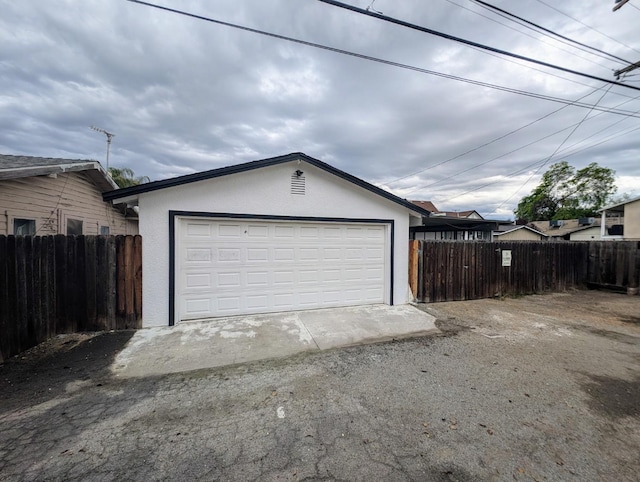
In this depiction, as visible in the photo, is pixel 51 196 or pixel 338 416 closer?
pixel 338 416

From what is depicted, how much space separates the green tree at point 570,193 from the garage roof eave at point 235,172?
43318 millimetres

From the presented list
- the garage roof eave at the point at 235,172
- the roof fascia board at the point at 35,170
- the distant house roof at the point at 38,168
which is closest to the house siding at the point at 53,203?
the distant house roof at the point at 38,168

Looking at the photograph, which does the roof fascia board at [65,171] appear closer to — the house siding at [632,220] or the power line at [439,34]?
the power line at [439,34]

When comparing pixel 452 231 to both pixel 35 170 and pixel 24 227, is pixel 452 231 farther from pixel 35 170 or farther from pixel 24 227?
pixel 24 227

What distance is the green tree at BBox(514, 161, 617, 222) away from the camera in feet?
119

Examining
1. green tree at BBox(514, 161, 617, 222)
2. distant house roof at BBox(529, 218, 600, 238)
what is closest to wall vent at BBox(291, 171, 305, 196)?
distant house roof at BBox(529, 218, 600, 238)

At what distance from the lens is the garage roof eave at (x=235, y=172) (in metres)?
5.07

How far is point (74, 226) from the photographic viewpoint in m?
7.77

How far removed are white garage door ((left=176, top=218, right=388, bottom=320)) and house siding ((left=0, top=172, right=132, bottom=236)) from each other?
3858 millimetres

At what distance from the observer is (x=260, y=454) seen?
2180mm

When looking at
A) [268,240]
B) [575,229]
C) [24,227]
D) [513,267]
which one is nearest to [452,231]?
[513,267]

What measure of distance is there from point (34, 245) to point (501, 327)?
8683 millimetres

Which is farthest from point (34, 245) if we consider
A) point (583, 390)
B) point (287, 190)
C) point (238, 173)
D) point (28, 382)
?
point (583, 390)

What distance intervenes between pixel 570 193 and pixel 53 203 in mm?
54447
